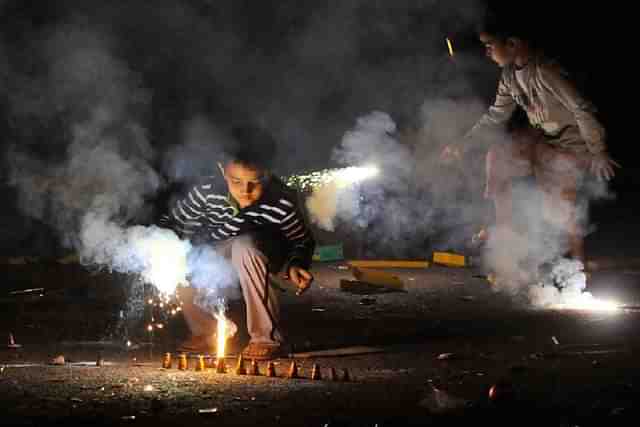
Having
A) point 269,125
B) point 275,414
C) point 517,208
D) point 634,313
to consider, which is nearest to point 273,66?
point 269,125

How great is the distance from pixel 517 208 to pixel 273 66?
10.5 feet

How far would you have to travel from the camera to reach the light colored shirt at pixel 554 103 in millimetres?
9266

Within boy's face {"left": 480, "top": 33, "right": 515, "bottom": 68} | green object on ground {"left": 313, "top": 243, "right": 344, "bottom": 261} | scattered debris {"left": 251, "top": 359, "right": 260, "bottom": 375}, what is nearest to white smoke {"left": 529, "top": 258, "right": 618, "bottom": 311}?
boy's face {"left": 480, "top": 33, "right": 515, "bottom": 68}

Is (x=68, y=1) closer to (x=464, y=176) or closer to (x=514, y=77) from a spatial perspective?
(x=514, y=77)

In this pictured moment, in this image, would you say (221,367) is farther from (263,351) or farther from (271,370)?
(263,351)

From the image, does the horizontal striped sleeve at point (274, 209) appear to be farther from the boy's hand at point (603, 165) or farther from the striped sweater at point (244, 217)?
the boy's hand at point (603, 165)

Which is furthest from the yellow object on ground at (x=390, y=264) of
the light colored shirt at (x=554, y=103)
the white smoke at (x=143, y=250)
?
the white smoke at (x=143, y=250)

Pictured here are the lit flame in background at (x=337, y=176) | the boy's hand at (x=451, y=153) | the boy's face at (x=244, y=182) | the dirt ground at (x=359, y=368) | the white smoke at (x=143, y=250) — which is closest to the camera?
the dirt ground at (x=359, y=368)

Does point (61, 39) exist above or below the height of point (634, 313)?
above

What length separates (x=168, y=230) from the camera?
24.3 ft

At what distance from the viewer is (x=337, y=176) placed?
14.5 metres

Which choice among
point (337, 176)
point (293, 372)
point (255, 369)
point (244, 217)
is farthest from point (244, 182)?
point (337, 176)

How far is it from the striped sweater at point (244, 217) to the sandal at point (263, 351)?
717 mm

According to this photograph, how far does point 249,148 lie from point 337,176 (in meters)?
7.24
